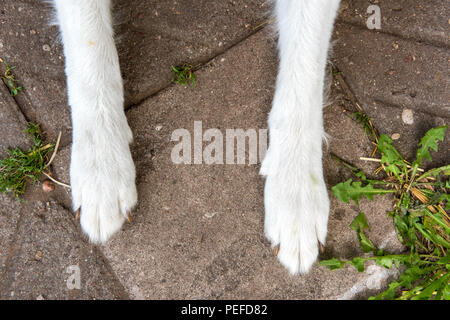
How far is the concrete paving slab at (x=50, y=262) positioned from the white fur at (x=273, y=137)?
0.77ft

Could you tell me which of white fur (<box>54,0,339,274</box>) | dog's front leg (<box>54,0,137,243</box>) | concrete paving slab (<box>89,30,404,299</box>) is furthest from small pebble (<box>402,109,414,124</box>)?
dog's front leg (<box>54,0,137,243</box>)

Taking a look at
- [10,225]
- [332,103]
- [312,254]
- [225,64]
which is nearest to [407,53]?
[332,103]

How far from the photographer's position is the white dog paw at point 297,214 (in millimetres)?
2109

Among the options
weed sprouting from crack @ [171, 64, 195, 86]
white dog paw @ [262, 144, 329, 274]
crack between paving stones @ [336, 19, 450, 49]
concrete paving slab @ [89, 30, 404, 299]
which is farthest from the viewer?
crack between paving stones @ [336, 19, 450, 49]

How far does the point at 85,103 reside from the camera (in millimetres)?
2158

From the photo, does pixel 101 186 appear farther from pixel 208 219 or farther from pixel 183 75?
pixel 183 75

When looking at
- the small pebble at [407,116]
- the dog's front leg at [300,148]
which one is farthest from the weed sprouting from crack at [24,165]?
the small pebble at [407,116]

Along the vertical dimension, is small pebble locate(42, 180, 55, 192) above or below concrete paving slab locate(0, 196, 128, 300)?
above

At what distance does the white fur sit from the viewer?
212cm

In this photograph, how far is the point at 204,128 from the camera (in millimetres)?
2430

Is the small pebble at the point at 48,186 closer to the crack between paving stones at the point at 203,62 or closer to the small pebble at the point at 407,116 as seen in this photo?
the crack between paving stones at the point at 203,62

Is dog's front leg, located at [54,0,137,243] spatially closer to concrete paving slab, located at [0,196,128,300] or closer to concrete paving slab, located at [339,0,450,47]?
concrete paving slab, located at [0,196,128,300]

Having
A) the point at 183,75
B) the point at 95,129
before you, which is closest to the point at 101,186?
the point at 95,129
